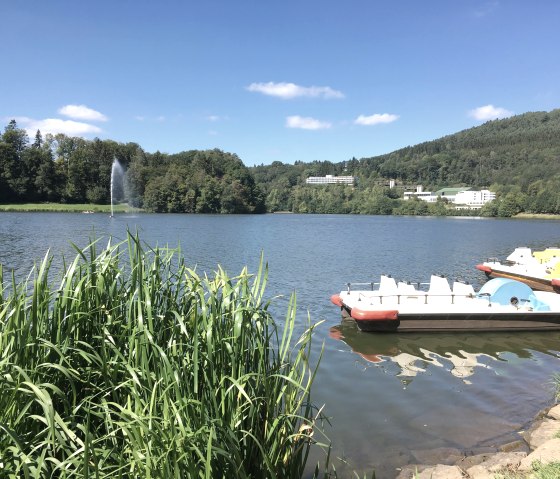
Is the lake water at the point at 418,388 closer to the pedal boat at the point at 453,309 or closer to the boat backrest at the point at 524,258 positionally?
the pedal boat at the point at 453,309

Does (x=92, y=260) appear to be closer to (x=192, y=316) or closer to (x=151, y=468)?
(x=192, y=316)

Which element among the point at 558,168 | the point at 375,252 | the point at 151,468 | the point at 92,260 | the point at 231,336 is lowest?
the point at 375,252

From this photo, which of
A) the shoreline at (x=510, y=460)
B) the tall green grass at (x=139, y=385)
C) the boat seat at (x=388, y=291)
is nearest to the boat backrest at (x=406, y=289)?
the boat seat at (x=388, y=291)

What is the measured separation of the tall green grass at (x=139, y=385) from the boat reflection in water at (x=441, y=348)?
7069mm

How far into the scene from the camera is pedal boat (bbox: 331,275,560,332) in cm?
1273

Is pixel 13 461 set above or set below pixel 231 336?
below

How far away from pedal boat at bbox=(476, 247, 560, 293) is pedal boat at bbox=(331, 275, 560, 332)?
236 inches

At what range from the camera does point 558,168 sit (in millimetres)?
157500

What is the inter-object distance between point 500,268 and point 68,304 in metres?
23.9

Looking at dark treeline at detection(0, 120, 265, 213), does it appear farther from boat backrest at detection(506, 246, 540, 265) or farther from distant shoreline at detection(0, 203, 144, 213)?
boat backrest at detection(506, 246, 540, 265)

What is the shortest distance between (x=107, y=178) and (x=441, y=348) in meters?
110

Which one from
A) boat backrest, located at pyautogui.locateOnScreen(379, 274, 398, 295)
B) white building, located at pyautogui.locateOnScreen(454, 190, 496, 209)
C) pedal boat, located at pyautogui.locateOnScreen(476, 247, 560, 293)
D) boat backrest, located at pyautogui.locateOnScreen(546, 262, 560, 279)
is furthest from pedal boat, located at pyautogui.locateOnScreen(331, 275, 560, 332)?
white building, located at pyautogui.locateOnScreen(454, 190, 496, 209)

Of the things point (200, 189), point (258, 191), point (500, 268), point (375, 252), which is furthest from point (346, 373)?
point (258, 191)

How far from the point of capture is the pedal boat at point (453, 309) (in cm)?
1273
